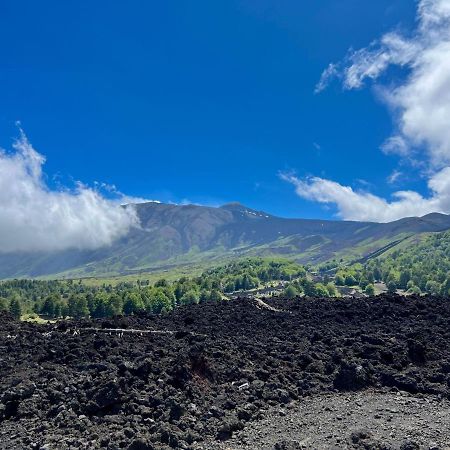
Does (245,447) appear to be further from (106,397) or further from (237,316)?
(237,316)

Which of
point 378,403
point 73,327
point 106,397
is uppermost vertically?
point 73,327

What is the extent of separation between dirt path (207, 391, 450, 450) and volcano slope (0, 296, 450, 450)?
0.49 ft

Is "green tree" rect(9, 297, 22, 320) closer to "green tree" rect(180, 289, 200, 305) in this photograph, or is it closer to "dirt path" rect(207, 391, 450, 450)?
"green tree" rect(180, 289, 200, 305)

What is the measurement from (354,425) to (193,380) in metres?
8.86

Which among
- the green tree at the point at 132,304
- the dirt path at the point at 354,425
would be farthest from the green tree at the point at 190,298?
the dirt path at the point at 354,425

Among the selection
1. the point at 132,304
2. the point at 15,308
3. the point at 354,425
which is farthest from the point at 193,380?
the point at 15,308

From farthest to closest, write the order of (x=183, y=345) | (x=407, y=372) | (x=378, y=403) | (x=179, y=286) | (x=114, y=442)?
(x=179, y=286) < (x=183, y=345) < (x=407, y=372) < (x=378, y=403) < (x=114, y=442)

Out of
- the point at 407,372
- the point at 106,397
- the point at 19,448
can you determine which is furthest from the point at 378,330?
the point at 19,448

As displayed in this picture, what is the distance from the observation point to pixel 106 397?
71.9 ft

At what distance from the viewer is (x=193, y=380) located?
25.3m

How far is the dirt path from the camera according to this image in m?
19.6

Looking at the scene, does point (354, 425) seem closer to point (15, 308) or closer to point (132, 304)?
point (132, 304)

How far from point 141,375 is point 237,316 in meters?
28.9

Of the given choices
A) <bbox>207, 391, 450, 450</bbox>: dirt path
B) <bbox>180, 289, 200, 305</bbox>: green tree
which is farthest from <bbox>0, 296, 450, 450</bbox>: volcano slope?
<bbox>180, 289, 200, 305</bbox>: green tree
